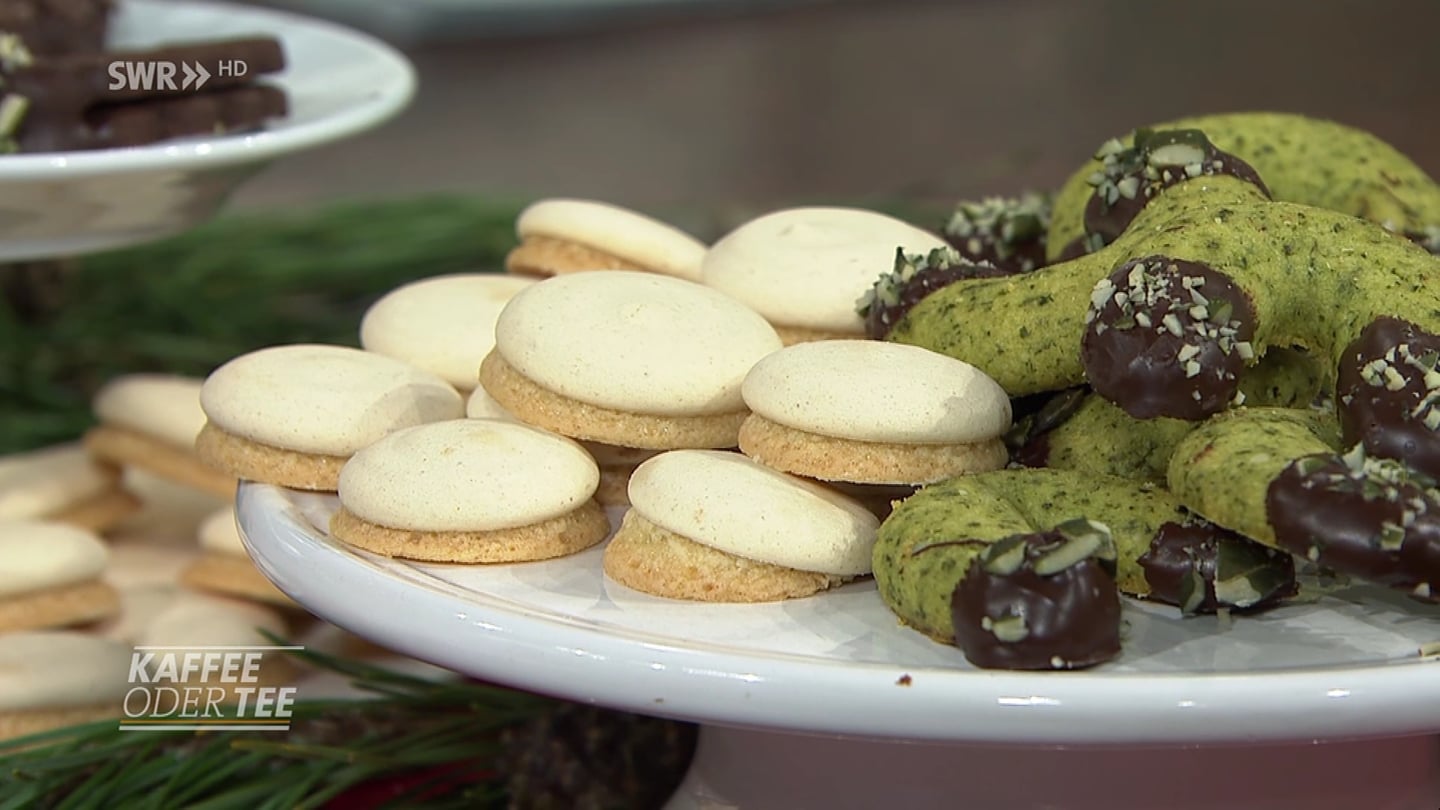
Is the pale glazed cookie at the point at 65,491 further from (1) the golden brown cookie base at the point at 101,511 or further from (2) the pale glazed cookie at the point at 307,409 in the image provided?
(2) the pale glazed cookie at the point at 307,409

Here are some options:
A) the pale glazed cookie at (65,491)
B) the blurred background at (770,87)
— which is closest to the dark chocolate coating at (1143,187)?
the pale glazed cookie at (65,491)

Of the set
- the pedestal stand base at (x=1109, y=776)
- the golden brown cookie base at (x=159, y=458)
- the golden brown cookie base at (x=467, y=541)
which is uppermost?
the golden brown cookie base at (x=467, y=541)

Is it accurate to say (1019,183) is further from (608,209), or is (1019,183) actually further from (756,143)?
(608,209)

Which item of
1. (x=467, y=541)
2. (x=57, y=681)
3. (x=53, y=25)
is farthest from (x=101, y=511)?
(x=467, y=541)

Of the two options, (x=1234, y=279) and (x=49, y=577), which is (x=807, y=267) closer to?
(x=1234, y=279)

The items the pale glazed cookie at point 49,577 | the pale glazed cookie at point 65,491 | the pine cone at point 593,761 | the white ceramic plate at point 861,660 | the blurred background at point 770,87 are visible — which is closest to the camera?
the white ceramic plate at point 861,660
